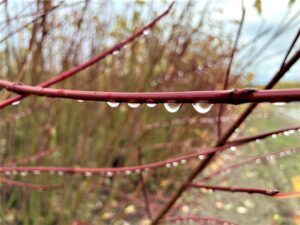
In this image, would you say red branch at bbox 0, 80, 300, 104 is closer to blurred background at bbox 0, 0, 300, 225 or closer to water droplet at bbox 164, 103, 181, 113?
water droplet at bbox 164, 103, 181, 113

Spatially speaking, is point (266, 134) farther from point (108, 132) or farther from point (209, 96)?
point (108, 132)

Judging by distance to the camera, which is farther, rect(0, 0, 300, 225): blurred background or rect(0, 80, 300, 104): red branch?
rect(0, 0, 300, 225): blurred background

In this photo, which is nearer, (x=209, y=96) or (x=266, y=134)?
(x=209, y=96)

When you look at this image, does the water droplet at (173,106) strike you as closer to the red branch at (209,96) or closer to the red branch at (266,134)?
the red branch at (209,96)

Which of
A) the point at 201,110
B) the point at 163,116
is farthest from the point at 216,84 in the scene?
the point at 201,110

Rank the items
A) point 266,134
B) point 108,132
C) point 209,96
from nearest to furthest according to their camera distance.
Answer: point 209,96, point 266,134, point 108,132

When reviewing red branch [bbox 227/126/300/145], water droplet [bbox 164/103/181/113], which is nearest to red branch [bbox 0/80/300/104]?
water droplet [bbox 164/103/181/113]

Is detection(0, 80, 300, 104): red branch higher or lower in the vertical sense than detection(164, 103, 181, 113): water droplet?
higher

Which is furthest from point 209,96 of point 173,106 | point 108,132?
point 108,132

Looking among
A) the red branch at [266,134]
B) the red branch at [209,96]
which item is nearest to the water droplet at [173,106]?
the red branch at [209,96]

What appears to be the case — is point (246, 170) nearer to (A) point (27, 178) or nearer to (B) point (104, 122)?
(B) point (104, 122)

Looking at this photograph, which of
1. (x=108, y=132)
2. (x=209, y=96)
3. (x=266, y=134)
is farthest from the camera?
(x=108, y=132)
